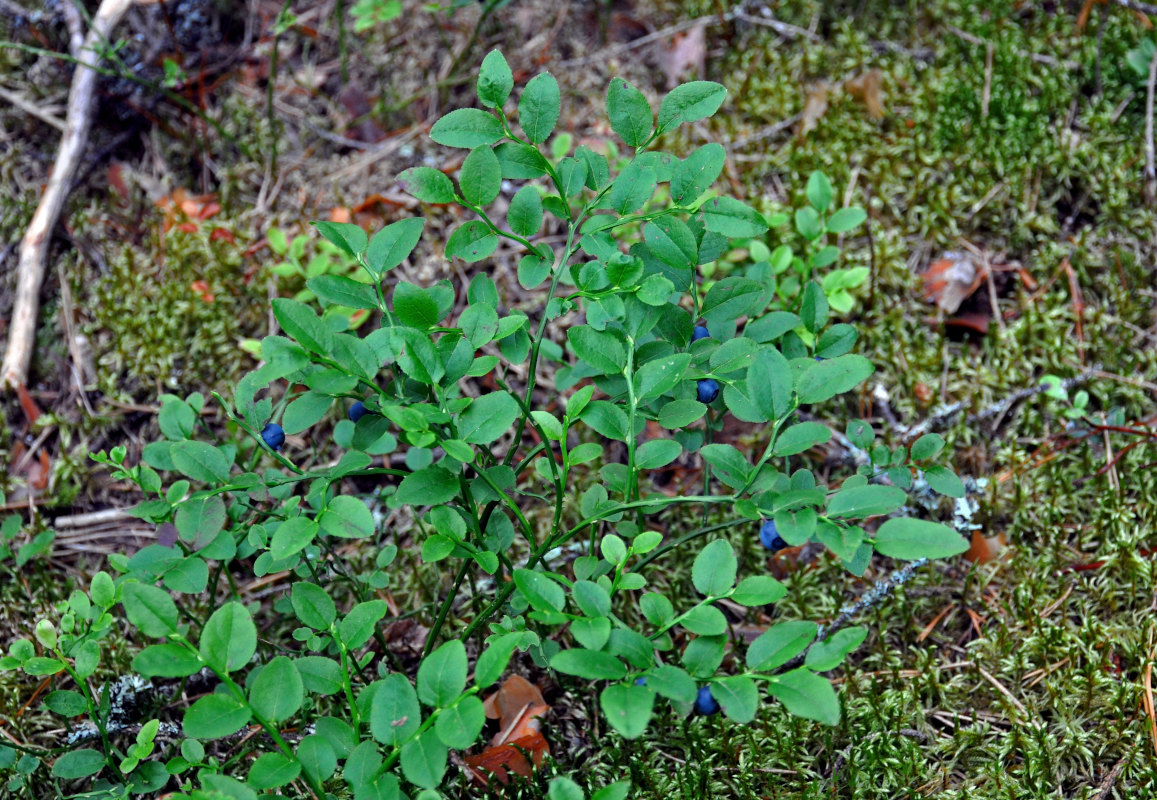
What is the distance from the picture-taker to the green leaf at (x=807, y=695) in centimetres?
129

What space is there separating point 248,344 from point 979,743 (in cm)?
218

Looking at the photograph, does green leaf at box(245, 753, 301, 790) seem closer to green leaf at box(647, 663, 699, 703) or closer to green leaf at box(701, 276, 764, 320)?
green leaf at box(647, 663, 699, 703)

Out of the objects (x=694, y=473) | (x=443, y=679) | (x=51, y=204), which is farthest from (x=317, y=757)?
(x=51, y=204)

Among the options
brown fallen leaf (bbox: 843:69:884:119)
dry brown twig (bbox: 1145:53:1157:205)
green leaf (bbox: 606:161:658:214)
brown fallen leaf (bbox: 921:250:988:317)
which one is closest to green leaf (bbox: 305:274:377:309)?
green leaf (bbox: 606:161:658:214)

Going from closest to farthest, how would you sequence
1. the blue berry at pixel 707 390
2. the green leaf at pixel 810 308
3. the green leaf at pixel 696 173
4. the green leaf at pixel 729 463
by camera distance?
the green leaf at pixel 729 463, the green leaf at pixel 696 173, the blue berry at pixel 707 390, the green leaf at pixel 810 308

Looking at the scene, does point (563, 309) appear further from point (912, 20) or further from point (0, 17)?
point (0, 17)

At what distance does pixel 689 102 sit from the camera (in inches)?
66.3

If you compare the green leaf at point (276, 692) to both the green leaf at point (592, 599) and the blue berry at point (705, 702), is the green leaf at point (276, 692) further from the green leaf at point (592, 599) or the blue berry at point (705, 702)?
the blue berry at point (705, 702)

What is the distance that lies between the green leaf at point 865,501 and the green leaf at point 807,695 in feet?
0.86

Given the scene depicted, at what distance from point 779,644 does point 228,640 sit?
35.2 inches

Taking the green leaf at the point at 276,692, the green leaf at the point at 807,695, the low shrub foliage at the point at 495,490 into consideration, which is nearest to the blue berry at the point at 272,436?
the low shrub foliage at the point at 495,490

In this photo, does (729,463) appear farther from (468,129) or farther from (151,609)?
(151,609)

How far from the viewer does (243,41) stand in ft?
11.4

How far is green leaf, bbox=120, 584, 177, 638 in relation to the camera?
1418mm
